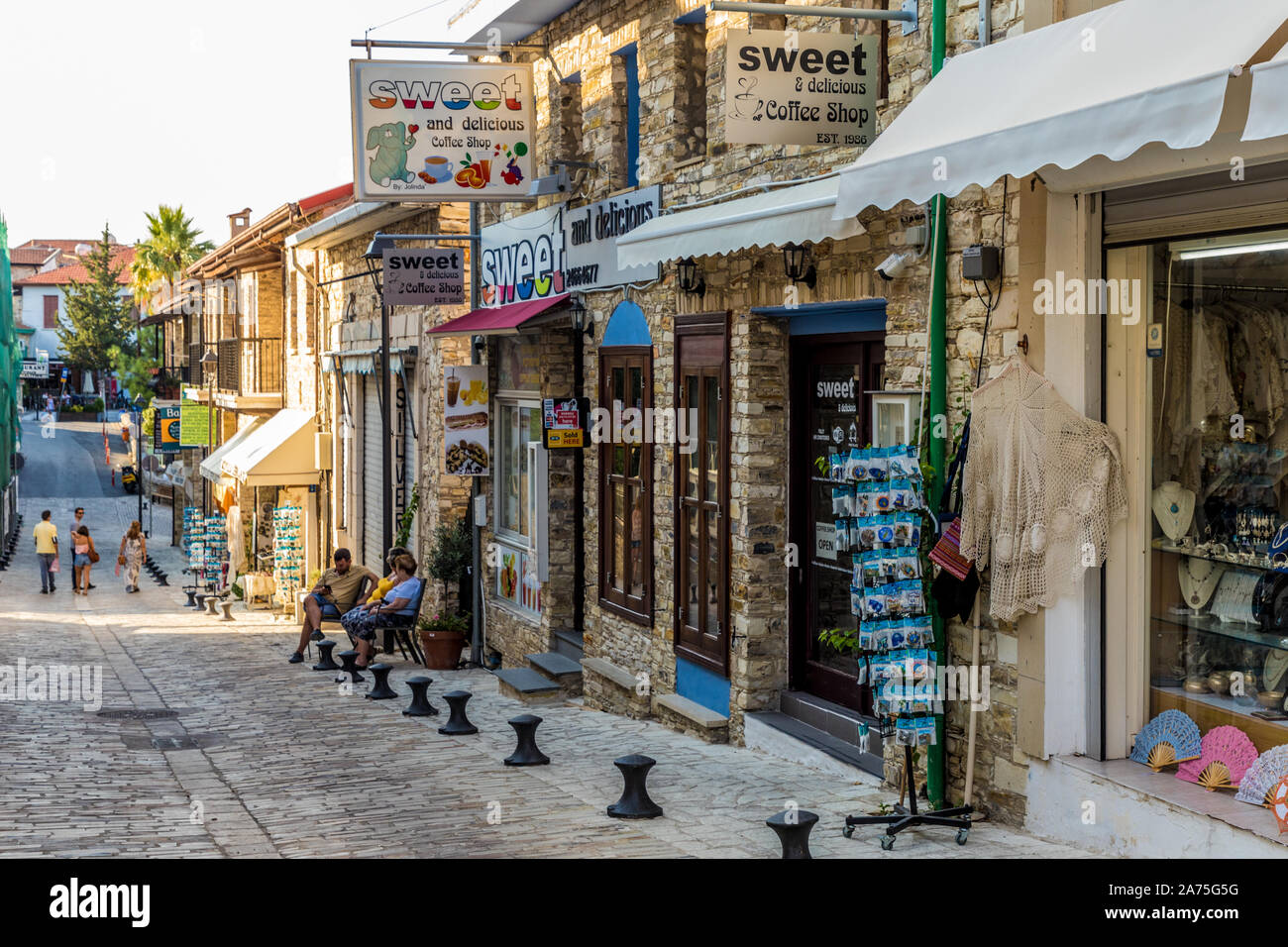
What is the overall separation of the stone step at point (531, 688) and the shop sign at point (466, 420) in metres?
2.85

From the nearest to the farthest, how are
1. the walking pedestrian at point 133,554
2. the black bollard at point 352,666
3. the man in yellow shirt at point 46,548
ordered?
the black bollard at point 352,666
the man in yellow shirt at point 46,548
the walking pedestrian at point 133,554

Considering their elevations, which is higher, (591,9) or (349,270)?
(591,9)

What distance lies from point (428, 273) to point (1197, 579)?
36.2 feet

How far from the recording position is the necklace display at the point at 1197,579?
21.1 ft

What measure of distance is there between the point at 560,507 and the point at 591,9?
16.2 ft

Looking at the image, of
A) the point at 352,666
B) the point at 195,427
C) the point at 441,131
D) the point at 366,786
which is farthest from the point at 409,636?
the point at 195,427

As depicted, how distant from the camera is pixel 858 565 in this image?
7000 mm

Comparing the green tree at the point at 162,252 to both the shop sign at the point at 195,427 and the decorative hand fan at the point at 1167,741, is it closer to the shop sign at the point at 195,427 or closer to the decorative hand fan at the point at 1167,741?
the shop sign at the point at 195,427

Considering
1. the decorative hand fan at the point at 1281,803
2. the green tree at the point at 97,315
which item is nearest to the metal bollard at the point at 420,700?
the decorative hand fan at the point at 1281,803

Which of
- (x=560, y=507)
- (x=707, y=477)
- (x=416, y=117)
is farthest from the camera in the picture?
(x=560, y=507)

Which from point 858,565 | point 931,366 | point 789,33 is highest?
point 789,33

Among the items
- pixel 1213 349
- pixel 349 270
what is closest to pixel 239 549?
pixel 349 270

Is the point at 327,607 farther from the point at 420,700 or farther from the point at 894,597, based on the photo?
the point at 894,597
